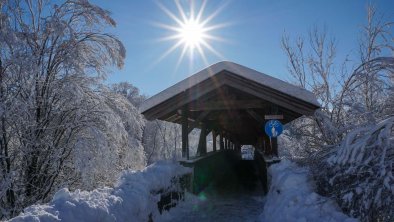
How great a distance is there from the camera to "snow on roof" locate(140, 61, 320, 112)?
8.43 m

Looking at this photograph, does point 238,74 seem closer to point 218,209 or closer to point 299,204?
point 218,209

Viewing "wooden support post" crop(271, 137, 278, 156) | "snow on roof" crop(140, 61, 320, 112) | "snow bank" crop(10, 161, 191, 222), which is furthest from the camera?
"wooden support post" crop(271, 137, 278, 156)

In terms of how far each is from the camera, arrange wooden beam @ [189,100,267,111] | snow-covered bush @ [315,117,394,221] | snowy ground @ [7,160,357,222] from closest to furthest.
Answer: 1. snow-covered bush @ [315,117,394,221]
2. snowy ground @ [7,160,357,222]
3. wooden beam @ [189,100,267,111]

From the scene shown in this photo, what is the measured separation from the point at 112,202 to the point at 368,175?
133 inches

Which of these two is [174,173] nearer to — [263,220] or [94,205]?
[263,220]

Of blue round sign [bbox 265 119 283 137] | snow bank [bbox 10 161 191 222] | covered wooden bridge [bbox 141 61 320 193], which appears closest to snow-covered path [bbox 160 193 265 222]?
snow bank [bbox 10 161 191 222]

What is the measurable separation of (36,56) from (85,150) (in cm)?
297

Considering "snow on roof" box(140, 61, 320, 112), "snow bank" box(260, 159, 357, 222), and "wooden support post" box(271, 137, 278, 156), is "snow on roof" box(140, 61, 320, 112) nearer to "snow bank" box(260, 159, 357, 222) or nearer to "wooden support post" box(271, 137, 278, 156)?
"wooden support post" box(271, 137, 278, 156)

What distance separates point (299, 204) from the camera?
4855 mm

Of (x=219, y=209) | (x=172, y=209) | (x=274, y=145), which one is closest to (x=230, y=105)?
(x=274, y=145)

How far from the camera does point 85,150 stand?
9.05 m

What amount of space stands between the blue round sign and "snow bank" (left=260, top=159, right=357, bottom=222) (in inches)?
84.7

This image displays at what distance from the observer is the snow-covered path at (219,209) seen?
275 inches

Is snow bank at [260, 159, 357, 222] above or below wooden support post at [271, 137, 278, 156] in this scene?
below
